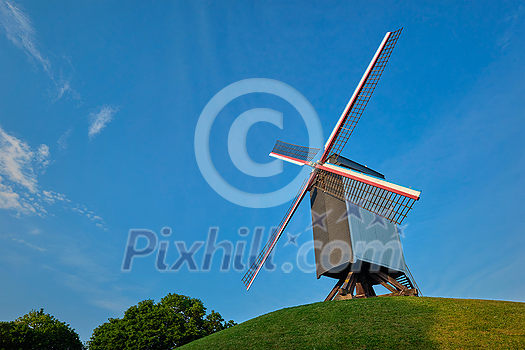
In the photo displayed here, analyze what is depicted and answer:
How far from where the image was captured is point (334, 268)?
82.7ft

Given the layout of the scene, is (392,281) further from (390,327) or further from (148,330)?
(148,330)

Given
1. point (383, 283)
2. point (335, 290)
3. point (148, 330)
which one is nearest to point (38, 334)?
point (148, 330)

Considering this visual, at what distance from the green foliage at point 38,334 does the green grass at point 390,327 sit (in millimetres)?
21590

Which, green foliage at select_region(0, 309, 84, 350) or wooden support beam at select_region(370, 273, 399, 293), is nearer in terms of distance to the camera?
wooden support beam at select_region(370, 273, 399, 293)

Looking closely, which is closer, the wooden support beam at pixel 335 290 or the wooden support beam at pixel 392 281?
the wooden support beam at pixel 392 281

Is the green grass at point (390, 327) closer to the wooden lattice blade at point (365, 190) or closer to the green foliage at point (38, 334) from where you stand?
the wooden lattice blade at point (365, 190)

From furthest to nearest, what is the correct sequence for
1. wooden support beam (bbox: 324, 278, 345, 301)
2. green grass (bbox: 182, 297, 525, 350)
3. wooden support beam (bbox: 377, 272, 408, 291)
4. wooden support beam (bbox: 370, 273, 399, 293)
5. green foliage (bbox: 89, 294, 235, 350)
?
green foliage (bbox: 89, 294, 235, 350)
wooden support beam (bbox: 324, 278, 345, 301)
wooden support beam (bbox: 370, 273, 399, 293)
wooden support beam (bbox: 377, 272, 408, 291)
green grass (bbox: 182, 297, 525, 350)

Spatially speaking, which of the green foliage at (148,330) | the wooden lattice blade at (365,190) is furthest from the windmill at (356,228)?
the green foliage at (148,330)

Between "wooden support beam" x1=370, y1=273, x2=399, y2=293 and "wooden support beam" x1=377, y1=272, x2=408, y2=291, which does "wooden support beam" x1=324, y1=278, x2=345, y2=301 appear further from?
"wooden support beam" x1=377, y1=272, x2=408, y2=291

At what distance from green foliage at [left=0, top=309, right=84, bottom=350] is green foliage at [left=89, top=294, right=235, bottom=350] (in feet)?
17.1

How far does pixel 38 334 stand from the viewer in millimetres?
32688

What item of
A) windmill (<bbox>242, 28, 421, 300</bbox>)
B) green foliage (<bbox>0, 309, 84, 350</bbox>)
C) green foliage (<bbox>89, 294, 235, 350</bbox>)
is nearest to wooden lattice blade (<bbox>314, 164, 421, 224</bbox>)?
windmill (<bbox>242, 28, 421, 300</bbox>)

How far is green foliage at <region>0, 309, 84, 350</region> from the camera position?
30.2 meters

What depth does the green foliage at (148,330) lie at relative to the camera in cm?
2978
